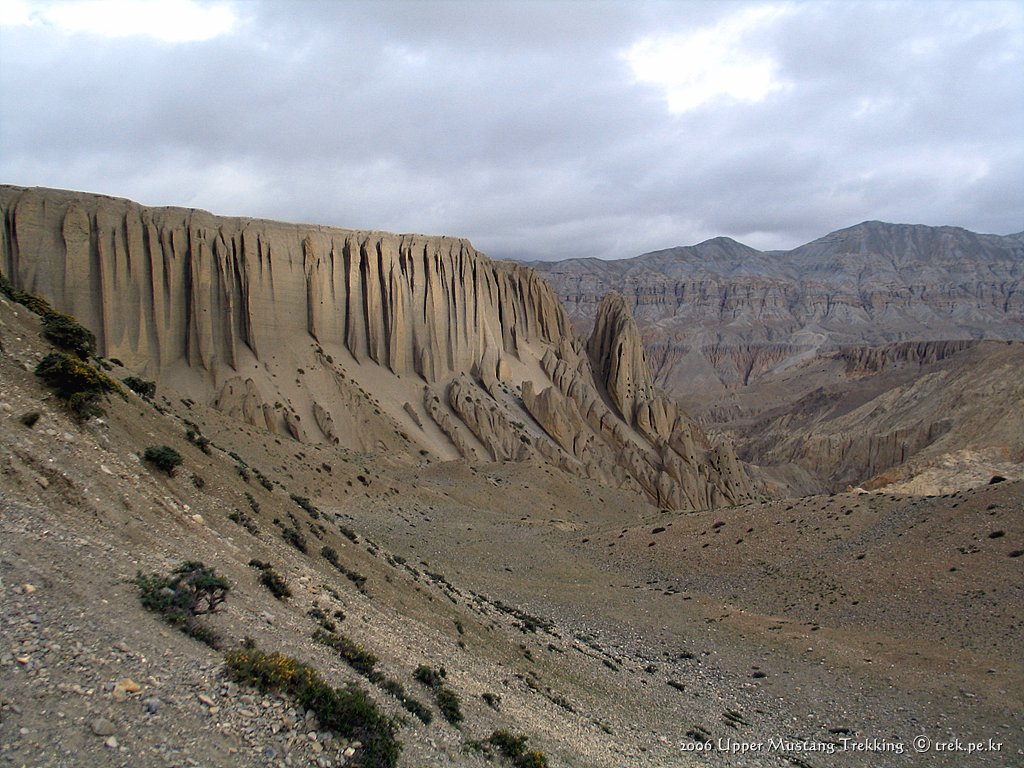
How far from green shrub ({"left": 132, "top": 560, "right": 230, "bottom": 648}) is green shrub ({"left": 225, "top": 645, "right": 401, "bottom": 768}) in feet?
2.31

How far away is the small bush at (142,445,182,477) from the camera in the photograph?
44.4ft

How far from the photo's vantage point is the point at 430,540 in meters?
31.6

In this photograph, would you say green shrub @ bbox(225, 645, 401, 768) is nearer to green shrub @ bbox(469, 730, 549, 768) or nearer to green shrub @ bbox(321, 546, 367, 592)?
green shrub @ bbox(469, 730, 549, 768)

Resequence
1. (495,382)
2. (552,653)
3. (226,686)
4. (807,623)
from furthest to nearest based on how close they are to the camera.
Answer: (495,382) < (807,623) < (552,653) < (226,686)

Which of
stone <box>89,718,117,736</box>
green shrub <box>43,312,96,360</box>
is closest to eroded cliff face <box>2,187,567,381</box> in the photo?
green shrub <box>43,312,96,360</box>

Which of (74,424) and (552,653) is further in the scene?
(552,653)

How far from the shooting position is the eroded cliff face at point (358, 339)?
4709cm

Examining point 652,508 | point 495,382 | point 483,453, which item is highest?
point 495,382

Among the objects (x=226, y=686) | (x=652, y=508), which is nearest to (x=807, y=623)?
(x=226, y=686)

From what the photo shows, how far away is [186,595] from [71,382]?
226 inches

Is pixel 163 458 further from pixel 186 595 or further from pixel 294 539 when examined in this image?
pixel 186 595

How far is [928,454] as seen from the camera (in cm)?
7594

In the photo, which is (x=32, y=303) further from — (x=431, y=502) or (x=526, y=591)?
(x=431, y=502)

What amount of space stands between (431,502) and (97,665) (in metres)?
32.5
